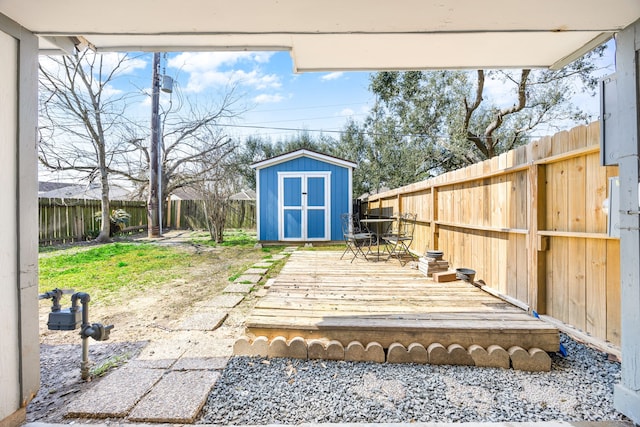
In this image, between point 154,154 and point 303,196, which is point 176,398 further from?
point 154,154

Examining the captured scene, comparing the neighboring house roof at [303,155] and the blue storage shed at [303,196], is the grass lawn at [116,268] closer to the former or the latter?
the blue storage shed at [303,196]

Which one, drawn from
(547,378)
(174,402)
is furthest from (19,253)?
(547,378)

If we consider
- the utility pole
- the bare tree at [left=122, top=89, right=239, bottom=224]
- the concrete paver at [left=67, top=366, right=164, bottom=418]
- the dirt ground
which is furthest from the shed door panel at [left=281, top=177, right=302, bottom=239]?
the concrete paver at [left=67, top=366, right=164, bottom=418]

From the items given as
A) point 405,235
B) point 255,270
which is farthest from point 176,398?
point 405,235

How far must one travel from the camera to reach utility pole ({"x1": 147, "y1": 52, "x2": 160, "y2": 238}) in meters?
10.5

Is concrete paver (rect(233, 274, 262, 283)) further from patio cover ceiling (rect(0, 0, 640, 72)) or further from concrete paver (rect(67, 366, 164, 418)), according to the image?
patio cover ceiling (rect(0, 0, 640, 72))

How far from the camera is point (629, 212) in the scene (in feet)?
4.80

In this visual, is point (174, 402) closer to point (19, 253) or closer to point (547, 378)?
point (19, 253)

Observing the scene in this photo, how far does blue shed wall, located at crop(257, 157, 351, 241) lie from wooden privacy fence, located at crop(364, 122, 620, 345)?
4350 mm

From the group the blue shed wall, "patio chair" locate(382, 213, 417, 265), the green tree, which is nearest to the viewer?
"patio chair" locate(382, 213, 417, 265)

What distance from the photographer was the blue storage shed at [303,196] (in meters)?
7.87

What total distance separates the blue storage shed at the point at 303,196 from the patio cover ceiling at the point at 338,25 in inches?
230

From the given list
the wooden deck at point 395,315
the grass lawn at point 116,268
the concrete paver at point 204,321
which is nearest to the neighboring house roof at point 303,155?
the grass lawn at point 116,268

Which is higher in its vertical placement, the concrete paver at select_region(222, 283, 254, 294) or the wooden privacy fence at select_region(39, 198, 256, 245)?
the wooden privacy fence at select_region(39, 198, 256, 245)
